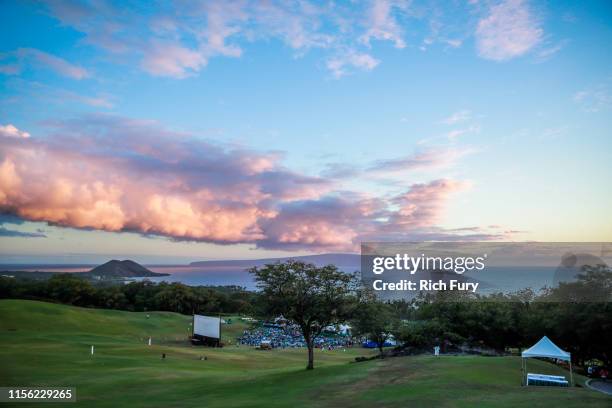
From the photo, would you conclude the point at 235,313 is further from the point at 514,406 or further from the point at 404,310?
the point at 514,406

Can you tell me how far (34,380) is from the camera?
108 ft

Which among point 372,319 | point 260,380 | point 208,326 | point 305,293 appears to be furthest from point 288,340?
point 260,380

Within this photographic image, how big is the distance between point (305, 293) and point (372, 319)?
1023 centimetres

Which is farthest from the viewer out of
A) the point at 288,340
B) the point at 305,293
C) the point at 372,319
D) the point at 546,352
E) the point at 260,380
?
the point at 288,340

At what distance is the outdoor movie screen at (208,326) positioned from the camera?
72750 millimetres

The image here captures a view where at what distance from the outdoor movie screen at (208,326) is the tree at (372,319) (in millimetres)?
29370

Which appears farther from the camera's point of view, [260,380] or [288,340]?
[288,340]

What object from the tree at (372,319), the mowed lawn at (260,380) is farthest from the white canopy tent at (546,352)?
the tree at (372,319)

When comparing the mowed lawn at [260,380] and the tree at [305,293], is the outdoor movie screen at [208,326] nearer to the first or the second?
the mowed lawn at [260,380]

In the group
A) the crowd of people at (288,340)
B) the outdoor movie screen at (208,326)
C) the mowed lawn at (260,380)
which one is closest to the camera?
the mowed lawn at (260,380)

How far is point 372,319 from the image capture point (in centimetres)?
4509

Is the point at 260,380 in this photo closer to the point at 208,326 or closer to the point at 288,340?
the point at 208,326

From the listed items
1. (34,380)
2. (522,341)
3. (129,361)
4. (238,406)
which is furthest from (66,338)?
(522,341)

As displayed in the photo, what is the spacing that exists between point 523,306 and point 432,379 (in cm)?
3113
